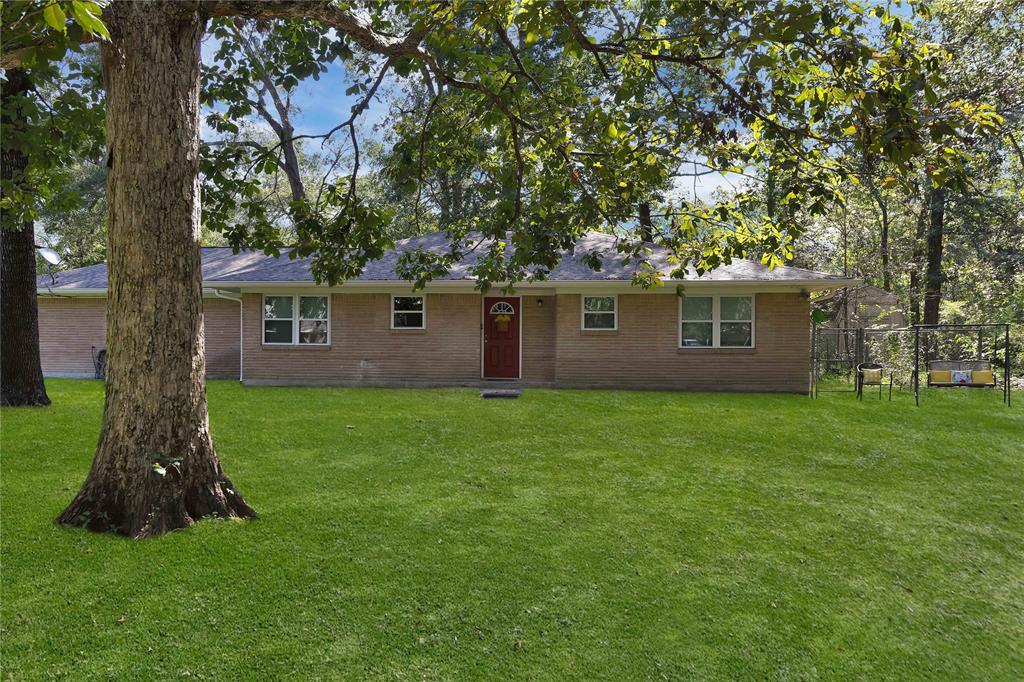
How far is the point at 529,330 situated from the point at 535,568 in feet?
36.7

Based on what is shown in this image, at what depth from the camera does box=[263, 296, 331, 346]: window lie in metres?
15.2

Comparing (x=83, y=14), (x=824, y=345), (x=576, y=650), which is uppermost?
(x=83, y=14)

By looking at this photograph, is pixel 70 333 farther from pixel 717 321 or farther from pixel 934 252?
pixel 934 252

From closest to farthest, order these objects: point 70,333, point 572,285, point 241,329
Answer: point 572,285 → point 241,329 → point 70,333

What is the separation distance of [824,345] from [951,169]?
17.2 meters

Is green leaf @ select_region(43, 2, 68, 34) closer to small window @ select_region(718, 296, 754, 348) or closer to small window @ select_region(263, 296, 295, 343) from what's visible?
small window @ select_region(263, 296, 295, 343)

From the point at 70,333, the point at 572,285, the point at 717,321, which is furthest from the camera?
the point at 70,333

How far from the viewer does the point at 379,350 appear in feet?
49.3

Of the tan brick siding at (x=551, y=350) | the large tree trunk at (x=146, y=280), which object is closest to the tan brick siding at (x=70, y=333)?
the tan brick siding at (x=551, y=350)

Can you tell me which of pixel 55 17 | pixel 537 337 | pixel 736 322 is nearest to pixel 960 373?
pixel 736 322

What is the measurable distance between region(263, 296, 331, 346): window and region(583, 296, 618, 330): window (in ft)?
21.5

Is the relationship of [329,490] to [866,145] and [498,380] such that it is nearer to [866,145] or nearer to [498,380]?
[866,145]

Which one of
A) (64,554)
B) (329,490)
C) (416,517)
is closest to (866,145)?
(416,517)

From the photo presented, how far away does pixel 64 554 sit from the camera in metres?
4.02
